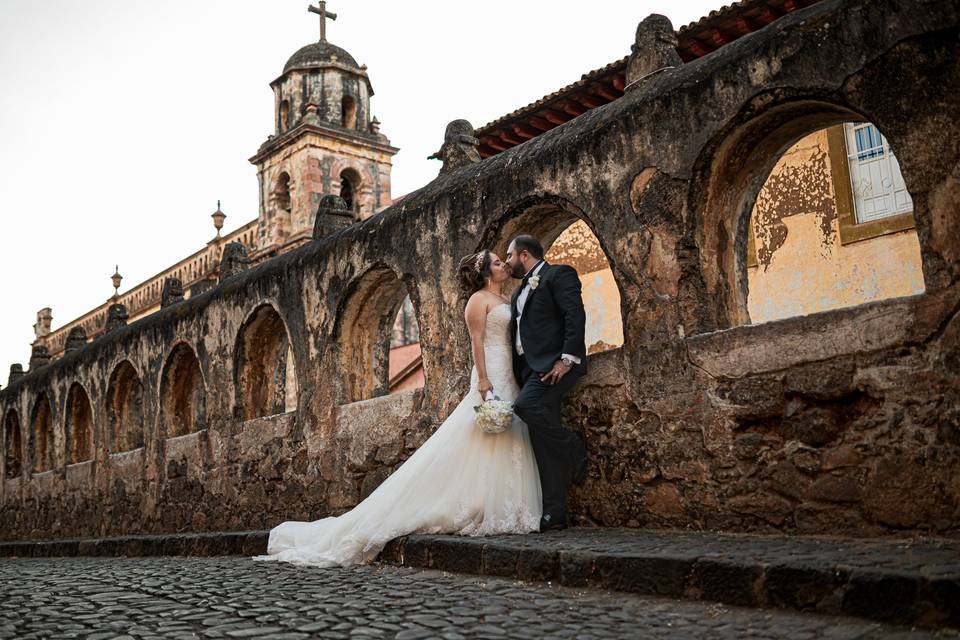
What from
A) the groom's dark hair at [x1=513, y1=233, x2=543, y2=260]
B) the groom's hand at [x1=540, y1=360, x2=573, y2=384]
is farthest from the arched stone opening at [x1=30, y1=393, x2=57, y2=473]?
the groom's hand at [x1=540, y1=360, x2=573, y2=384]

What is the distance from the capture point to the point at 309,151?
24828 mm

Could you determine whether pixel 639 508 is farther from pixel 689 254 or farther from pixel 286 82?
pixel 286 82

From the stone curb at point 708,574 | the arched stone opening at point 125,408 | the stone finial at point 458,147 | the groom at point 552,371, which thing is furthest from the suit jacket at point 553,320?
the arched stone opening at point 125,408

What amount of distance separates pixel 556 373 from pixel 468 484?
2.95 ft

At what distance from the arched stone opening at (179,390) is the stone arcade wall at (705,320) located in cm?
309

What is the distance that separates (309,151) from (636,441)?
21.2m

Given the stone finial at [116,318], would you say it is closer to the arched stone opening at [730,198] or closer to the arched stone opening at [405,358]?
the arched stone opening at [405,358]

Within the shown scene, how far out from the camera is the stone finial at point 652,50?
5.59 meters

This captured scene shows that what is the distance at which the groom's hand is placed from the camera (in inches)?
200

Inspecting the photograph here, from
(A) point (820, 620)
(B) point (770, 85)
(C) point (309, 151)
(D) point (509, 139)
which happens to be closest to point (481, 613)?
(A) point (820, 620)

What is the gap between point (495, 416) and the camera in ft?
16.9

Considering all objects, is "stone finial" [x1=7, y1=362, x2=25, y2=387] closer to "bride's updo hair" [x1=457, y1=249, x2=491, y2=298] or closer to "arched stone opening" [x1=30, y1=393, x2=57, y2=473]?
"arched stone opening" [x1=30, y1=393, x2=57, y2=473]

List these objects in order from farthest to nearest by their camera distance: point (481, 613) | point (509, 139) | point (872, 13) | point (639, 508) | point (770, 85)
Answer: point (509, 139) → point (639, 508) → point (770, 85) → point (872, 13) → point (481, 613)

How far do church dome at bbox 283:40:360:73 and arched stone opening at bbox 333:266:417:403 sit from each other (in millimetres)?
19494
